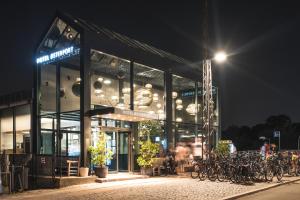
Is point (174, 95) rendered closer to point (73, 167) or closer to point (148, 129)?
point (148, 129)

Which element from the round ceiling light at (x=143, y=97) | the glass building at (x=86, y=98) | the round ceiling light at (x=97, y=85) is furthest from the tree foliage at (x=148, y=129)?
the round ceiling light at (x=97, y=85)

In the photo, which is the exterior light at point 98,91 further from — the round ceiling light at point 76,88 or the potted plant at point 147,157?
the potted plant at point 147,157

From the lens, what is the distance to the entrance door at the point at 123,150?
24.1m

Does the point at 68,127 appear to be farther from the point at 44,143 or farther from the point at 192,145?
the point at 192,145

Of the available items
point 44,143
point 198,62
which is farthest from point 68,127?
point 198,62

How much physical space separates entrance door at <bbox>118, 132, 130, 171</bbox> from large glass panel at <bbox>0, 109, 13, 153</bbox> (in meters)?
6.69

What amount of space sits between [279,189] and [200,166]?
4254 millimetres

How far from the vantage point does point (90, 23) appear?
23.6 meters

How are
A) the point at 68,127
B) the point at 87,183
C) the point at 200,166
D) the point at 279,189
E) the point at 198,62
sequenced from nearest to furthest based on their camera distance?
the point at 279,189 → the point at 87,183 → the point at 200,166 → the point at 68,127 → the point at 198,62

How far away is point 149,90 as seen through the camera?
26.3 meters

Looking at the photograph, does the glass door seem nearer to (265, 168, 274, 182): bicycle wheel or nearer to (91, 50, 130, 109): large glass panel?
(91, 50, 130, 109): large glass panel

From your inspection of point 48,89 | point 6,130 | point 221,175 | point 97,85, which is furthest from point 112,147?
point 6,130

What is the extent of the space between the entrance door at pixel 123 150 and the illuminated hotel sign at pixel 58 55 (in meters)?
5.14

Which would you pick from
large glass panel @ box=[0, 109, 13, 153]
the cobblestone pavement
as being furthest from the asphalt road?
large glass panel @ box=[0, 109, 13, 153]
